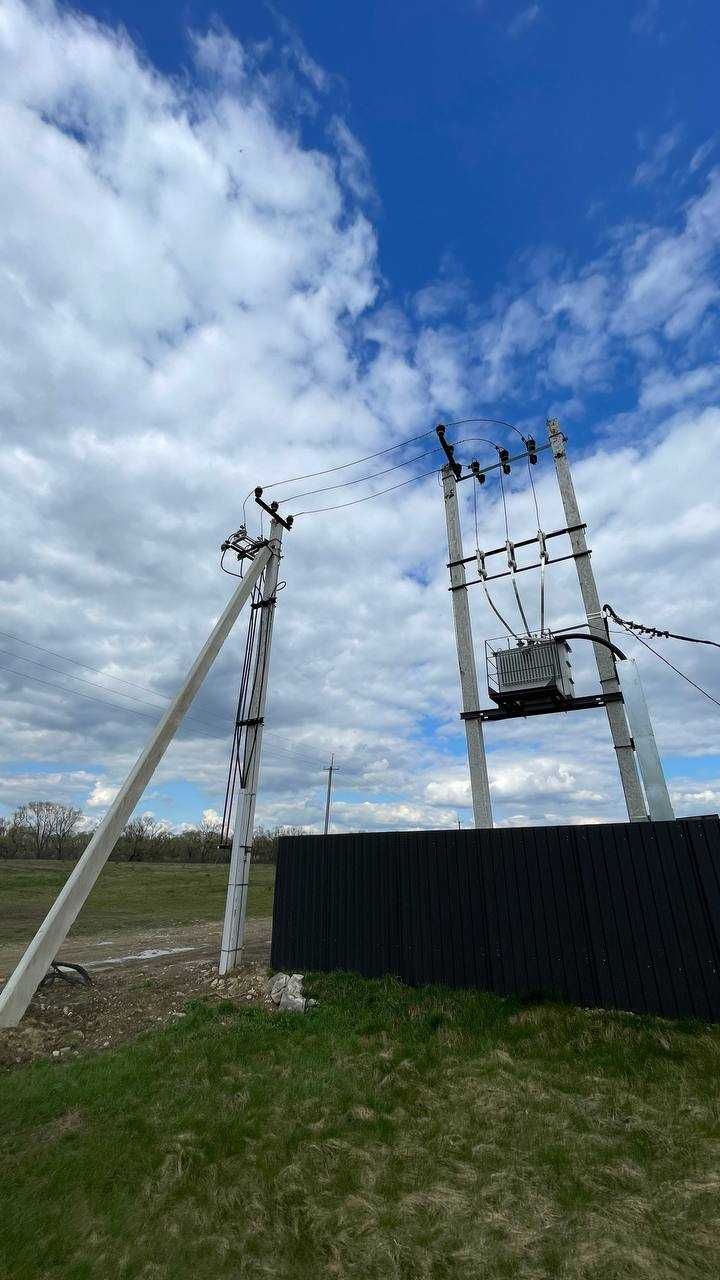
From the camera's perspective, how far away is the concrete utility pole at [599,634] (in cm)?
1176

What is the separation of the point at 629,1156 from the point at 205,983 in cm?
867

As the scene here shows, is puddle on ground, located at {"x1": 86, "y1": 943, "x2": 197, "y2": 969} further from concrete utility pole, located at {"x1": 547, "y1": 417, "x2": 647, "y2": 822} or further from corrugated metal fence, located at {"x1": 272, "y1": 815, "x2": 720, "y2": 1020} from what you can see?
concrete utility pole, located at {"x1": 547, "y1": 417, "x2": 647, "y2": 822}

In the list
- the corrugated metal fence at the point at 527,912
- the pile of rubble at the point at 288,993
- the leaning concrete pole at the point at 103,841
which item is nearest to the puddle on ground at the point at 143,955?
the leaning concrete pole at the point at 103,841

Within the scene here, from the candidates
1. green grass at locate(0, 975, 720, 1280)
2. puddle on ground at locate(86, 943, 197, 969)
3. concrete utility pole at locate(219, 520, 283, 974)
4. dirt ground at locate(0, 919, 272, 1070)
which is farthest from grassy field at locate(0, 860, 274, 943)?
green grass at locate(0, 975, 720, 1280)

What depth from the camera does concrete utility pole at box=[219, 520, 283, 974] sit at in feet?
38.7

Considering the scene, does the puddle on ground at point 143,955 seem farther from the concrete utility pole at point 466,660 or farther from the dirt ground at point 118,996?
the concrete utility pole at point 466,660

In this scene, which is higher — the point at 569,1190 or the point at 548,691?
the point at 548,691

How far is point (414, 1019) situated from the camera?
338 inches

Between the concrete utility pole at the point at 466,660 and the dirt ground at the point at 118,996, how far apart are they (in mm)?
5806

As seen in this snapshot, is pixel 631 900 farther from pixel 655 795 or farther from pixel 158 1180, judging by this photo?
pixel 158 1180

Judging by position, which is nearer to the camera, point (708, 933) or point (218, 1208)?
point (218, 1208)

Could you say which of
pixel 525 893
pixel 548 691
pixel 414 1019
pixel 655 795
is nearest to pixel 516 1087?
pixel 414 1019

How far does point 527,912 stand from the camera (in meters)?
9.21

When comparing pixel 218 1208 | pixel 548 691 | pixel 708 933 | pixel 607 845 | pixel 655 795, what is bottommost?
pixel 218 1208
